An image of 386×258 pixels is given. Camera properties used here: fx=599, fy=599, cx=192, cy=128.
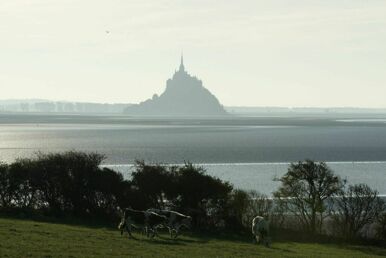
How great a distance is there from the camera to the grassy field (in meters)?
21.3

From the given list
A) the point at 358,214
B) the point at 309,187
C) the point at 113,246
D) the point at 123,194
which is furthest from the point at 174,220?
the point at 309,187

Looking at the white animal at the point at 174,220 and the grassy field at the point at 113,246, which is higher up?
the white animal at the point at 174,220

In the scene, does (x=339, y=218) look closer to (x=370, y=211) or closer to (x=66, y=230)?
(x=370, y=211)

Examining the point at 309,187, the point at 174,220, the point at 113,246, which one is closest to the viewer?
the point at 113,246

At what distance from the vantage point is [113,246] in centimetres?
2362

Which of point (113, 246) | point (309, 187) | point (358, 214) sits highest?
point (309, 187)

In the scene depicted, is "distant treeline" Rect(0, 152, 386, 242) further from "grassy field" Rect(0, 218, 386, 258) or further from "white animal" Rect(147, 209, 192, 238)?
"white animal" Rect(147, 209, 192, 238)

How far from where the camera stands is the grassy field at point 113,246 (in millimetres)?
21312

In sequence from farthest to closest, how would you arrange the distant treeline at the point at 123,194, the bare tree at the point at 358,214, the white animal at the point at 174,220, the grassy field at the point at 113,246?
the bare tree at the point at 358,214
the distant treeline at the point at 123,194
the white animal at the point at 174,220
the grassy field at the point at 113,246

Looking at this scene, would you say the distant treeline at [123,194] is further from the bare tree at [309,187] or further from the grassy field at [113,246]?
the grassy field at [113,246]

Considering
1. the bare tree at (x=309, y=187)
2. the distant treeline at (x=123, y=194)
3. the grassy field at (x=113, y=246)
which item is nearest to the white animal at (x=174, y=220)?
the grassy field at (x=113, y=246)

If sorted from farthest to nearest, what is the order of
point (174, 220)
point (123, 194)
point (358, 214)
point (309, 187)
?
point (309, 187) → point (358, 214) → point (123, 194) → point (174, 220)

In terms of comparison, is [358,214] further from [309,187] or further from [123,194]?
[123,194]

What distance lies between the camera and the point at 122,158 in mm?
104688
